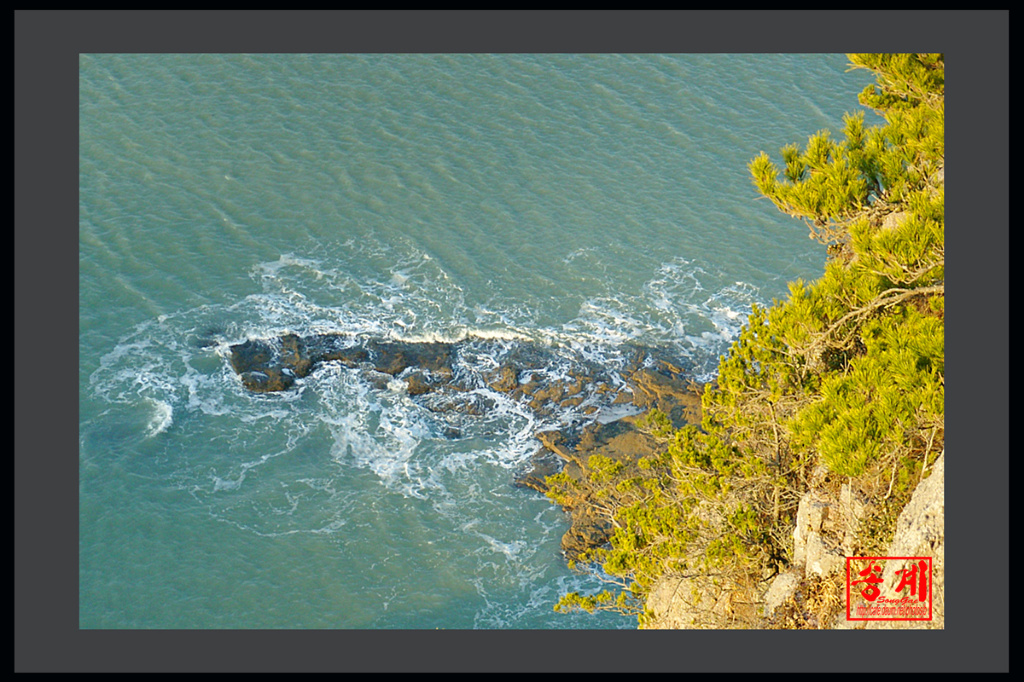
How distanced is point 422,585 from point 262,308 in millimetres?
12002

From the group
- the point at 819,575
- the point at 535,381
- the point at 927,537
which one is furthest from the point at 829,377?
the point at 535,381

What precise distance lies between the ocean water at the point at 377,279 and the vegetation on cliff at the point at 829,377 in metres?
9.10

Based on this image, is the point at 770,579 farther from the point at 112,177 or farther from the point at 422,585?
the point at 112,177

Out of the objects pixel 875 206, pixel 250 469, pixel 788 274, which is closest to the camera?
pixel 875 206

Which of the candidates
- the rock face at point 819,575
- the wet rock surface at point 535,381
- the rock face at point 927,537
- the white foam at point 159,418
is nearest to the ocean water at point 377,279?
the white foam at point 159,418

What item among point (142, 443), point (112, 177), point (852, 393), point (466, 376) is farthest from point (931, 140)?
point (112, 177)

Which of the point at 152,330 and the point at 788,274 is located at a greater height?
the point at 788,274

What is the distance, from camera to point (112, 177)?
1435 inches

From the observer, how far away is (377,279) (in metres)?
32.5

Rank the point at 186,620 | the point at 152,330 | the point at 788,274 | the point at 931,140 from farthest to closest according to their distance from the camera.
Answer: the point at 788,274 < the point at 152,330 < the point at 186,620 < the point at 931,140

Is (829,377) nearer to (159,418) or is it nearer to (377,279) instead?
(159,418)

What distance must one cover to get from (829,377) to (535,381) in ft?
52.7

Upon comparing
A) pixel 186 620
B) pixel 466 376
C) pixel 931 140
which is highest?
pixel 931 140

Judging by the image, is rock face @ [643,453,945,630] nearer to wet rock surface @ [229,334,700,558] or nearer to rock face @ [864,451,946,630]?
rock face @ [864,451,946,630]
